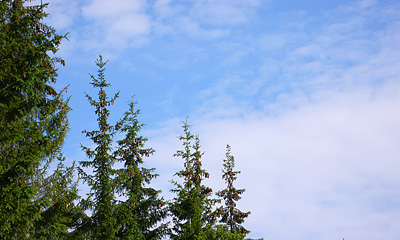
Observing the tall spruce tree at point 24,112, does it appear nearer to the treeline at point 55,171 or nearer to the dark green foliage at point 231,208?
the treeline at point 55,171

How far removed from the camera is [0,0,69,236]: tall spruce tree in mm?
15086

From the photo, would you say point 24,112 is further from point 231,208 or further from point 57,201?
point 231,208

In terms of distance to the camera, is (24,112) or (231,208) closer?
(24,112)

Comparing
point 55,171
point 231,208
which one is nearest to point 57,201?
point 55,171

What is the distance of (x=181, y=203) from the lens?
2742 cm

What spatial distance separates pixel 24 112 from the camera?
1647 cm

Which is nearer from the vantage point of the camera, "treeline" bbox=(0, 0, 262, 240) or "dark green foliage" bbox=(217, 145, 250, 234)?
"treeline" bbox=(0, 0, 262, 240)

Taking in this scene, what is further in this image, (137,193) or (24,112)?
(137,193)

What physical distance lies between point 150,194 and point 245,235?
865 centimetres

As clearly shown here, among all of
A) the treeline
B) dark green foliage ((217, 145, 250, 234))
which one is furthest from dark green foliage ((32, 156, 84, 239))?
dark green foliage ((217, 145, 250, 234))

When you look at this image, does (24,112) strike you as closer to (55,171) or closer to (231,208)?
(55,171)

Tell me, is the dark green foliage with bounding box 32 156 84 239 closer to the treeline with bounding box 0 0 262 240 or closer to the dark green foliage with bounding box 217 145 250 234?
the treeline with bounding box 0 0 262 240

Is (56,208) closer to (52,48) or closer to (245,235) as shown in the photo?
(52,48)

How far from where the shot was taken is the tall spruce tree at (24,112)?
49.5 ft
